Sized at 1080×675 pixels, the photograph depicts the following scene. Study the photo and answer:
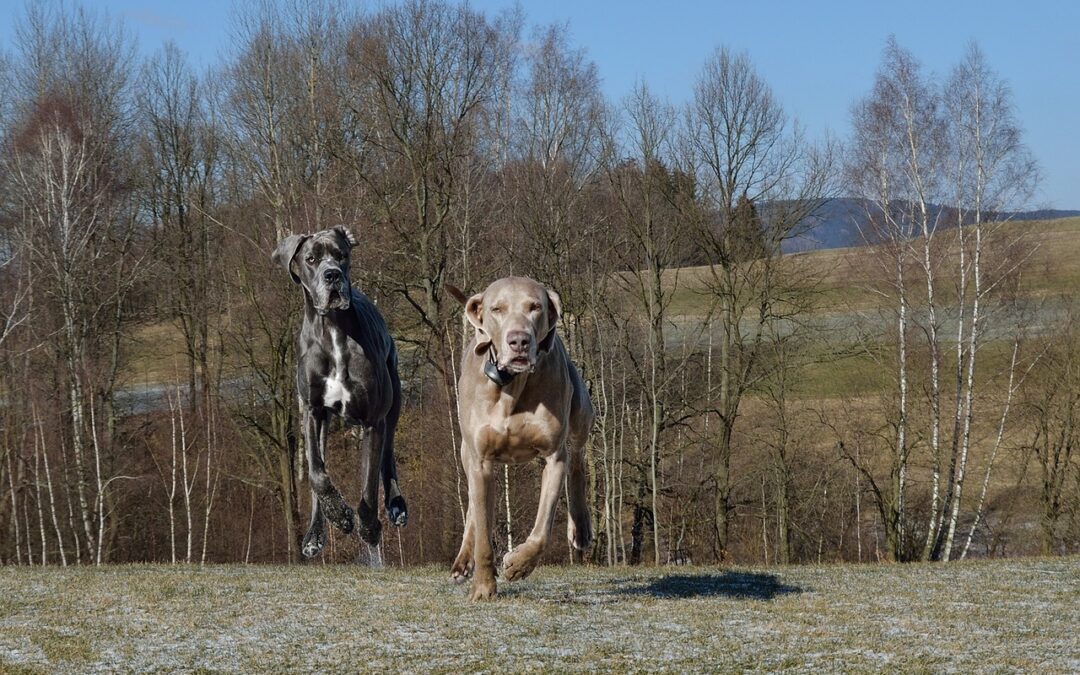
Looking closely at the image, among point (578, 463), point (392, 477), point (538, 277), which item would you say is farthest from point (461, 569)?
point (538, 277)

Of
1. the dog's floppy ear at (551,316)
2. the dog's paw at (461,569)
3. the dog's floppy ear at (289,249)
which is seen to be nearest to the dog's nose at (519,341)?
the dog's floppy ear at (551,316)

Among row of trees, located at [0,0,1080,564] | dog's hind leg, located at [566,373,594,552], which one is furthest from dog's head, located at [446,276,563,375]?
row of trees, located at [0,0,1080,564]

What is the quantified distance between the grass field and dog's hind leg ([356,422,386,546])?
74 cm

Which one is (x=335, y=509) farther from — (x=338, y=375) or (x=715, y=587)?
(x=715, y=587)

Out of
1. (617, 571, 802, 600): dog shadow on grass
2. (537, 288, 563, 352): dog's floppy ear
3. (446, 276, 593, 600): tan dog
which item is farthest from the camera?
(617, 571, 802, 600): dog shadow on grass

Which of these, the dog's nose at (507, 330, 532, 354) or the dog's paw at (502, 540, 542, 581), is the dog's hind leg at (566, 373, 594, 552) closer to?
the dog's paw at (502, 540, 542, 581)

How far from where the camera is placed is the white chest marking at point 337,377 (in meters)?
9.13

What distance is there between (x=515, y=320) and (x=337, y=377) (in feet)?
6.14

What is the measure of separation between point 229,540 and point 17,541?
686cm

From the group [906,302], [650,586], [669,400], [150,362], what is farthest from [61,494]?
[650,586]

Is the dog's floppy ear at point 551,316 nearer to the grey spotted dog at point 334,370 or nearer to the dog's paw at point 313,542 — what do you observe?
the grey spotted dog at point 334,370

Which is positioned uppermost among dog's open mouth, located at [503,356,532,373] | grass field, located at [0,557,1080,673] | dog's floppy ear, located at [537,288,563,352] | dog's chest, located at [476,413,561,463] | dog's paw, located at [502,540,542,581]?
dog's floppy ear, located at [537,288,563,352]

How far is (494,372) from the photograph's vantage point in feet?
27.9

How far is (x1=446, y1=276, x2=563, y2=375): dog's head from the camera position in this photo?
784 centimetres
